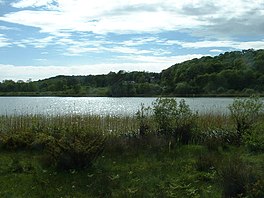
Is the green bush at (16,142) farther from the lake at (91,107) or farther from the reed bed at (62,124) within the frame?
the lake at (91,107)

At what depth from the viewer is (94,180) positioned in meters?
7.79

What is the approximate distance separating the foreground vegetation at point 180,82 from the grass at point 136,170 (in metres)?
47.4

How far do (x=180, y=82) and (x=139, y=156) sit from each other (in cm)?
6539

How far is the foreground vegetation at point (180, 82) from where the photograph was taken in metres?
67.8

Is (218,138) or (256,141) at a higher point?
(256,141)

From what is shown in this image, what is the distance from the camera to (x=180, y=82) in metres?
74.9

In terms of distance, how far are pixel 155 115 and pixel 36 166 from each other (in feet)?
17.9

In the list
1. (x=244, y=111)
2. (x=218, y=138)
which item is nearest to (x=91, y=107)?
(x=244, y=111)

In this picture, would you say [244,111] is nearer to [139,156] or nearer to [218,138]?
[218,138]

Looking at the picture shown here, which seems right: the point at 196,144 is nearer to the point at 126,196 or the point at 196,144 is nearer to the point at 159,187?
the point at 159,187

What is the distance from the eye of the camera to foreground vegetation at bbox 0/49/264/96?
67750 millimetres

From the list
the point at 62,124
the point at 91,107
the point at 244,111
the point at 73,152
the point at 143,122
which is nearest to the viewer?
the point at 73,152

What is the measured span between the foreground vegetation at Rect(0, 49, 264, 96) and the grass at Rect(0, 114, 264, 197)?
47405mm

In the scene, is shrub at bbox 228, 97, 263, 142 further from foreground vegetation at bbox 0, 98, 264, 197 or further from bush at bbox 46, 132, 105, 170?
bush at bbox 46, 132, 105, 170
